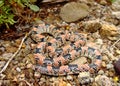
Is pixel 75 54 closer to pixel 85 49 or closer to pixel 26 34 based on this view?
pixel 85 49

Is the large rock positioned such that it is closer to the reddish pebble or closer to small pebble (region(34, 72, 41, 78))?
the reddish pebble

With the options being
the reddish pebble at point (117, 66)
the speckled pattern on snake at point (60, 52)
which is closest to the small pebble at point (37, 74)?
the speckled pattern on snake at point (60, 52)

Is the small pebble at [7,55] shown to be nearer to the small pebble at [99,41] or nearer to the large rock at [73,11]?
the large rock at [73,11]

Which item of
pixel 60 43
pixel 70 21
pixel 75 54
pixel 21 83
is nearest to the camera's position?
pixel 21 83

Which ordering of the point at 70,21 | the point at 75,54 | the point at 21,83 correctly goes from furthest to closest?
1. the point at 70,21
2. the point at 75,54
3. the point at 21,83

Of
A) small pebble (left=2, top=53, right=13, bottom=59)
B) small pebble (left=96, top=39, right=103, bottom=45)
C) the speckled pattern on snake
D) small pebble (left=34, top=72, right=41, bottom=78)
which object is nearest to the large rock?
the speckled pattern on snake

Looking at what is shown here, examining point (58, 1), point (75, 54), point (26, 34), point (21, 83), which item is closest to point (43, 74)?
point (21, 83)
